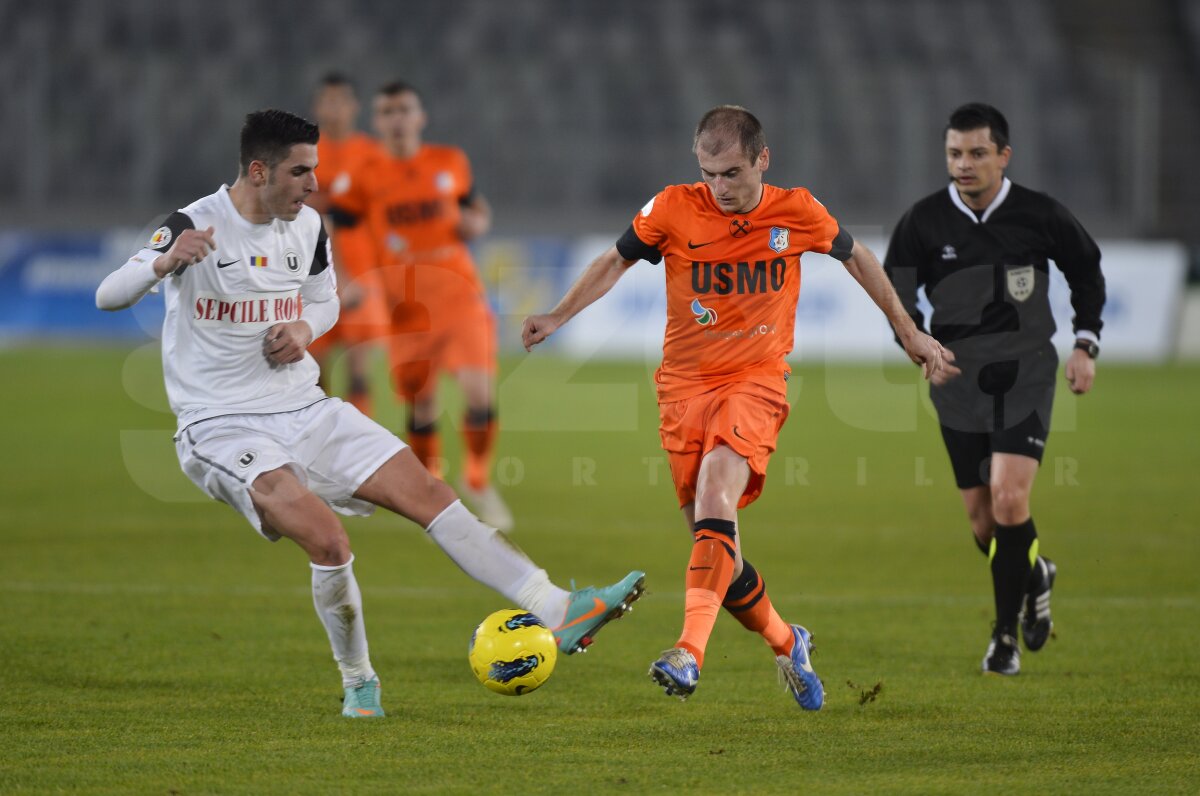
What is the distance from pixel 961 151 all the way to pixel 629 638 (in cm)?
Result: 253

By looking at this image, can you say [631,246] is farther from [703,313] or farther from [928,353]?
[928,353]

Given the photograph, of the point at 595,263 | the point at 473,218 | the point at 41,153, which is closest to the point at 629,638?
the point at 595,263

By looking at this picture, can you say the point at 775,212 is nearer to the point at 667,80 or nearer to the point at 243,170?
the point at 243,170

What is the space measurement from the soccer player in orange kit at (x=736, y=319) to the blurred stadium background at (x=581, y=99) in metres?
17.8

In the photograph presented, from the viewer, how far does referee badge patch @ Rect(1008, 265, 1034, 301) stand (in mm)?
6660

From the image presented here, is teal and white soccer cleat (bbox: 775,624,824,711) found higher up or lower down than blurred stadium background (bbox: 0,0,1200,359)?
lower down

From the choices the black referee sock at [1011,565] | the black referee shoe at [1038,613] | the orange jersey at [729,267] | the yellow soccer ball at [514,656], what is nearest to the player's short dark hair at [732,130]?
the orange jersey at [729,267]

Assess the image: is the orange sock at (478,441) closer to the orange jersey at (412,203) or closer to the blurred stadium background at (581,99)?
the orange jersey at (412,203)

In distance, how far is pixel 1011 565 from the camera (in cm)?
650

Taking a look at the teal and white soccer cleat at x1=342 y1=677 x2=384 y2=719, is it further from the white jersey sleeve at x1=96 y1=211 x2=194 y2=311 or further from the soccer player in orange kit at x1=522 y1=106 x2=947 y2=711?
the white jersey sleeve at x1=96 y1=211 x2=194 y2=311

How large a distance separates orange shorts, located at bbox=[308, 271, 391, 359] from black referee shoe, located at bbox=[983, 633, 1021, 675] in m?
5.31

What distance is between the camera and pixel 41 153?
25.8 m

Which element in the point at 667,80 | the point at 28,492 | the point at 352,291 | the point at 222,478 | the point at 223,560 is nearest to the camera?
the point at 222,478

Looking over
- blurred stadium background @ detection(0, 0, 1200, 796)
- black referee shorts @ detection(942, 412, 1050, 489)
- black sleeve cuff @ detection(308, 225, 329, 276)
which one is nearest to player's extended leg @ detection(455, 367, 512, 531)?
blurred stadium background @ detection(0, 0, 1200, 796)
